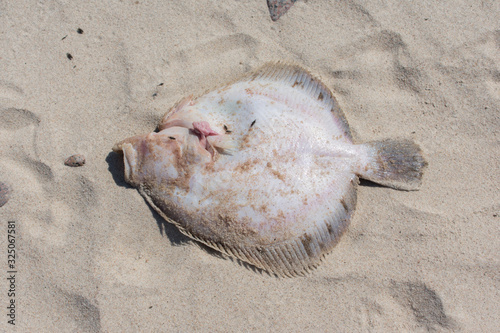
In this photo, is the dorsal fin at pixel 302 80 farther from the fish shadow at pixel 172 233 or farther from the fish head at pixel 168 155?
the fish shadow at pixel 172 233

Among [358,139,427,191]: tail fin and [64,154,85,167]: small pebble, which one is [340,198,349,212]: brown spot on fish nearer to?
[358,139,427,191]: tail fin

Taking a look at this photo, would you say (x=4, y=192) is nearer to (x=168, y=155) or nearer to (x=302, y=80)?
(x=168, y=155)

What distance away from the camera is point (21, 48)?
2.93 meters

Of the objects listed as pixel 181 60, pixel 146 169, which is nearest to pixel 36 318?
pixel 146 169

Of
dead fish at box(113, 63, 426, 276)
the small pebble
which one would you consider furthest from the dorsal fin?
the small pebble

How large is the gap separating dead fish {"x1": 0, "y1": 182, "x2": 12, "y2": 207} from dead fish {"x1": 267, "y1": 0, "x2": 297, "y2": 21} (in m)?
2.86

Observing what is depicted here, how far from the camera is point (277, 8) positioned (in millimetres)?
3094

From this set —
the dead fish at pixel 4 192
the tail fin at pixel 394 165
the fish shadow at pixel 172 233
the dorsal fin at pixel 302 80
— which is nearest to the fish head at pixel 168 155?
the fish shadow at pixel 172 233

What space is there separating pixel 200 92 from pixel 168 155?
0.82 metres

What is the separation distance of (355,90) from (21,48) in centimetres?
317

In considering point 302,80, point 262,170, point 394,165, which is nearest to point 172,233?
point 262,170

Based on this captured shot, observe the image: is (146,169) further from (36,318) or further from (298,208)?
(36,318)

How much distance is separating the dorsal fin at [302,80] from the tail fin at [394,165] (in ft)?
0.90

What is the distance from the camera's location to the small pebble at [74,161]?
2.73m
